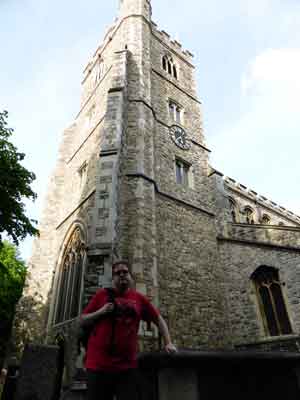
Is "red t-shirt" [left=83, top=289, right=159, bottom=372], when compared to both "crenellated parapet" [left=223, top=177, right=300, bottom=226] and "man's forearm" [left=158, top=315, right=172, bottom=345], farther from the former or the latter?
"crenellated parapet" [left=223, top=177, right=300, bottom=226]

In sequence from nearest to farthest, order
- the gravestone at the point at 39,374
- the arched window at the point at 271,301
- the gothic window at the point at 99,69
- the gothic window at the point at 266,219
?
the gravestone at the point at 39,374 → the arched window at the point at 271,301 → the gothic window at the point at 99,69 → the gothic window at the point at 266,219

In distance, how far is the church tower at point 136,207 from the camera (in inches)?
347

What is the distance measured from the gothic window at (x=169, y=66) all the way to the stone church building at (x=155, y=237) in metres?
2.01

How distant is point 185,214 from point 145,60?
8.60m

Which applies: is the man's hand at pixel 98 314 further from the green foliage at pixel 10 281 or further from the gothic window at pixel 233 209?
the green foliage at pixel 10 281

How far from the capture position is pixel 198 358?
221cm

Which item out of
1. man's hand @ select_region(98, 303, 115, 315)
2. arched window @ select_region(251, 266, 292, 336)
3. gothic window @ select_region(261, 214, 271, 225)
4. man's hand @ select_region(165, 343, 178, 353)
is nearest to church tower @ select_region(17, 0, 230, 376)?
arched window @ select_region(251, 266, 292, 336)

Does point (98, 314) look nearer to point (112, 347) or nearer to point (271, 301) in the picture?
point (112, 347)

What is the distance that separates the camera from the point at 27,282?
1302 cm

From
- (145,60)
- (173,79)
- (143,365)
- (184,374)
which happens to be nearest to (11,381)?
(143,365)

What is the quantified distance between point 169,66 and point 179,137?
22.0ft

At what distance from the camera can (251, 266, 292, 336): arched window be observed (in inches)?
396

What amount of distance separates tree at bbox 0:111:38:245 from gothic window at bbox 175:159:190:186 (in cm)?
637

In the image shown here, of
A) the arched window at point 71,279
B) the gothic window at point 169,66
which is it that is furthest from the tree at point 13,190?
the gothic window at point 169,66
